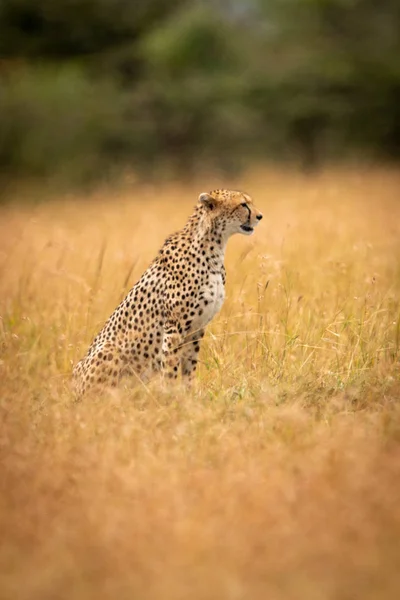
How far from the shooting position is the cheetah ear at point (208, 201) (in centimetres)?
415

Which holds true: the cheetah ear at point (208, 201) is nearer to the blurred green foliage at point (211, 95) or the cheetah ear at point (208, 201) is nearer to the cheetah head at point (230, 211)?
the cheetah head at point (230, 211)

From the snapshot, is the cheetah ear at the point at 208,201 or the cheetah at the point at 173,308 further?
the cheetah ear at the point at 208,201

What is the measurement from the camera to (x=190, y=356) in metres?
4.07

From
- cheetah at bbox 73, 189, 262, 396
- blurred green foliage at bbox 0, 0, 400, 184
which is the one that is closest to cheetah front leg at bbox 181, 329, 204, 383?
cheetah at bbox 73, 189, 262, 396

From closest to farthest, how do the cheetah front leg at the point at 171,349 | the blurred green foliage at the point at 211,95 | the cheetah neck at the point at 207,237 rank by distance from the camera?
the cheetah front leg at the point at 171,349 < the cheetah neck at the point at 207,237 < the blurred green foliage at the point at 211,95

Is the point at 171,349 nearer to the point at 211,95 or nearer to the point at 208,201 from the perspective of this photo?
the point at 208,201

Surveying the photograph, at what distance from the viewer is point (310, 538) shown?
2.44 metres

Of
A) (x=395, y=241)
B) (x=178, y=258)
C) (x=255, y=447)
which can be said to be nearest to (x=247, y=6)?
(x=395, y=241)

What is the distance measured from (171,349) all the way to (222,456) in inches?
41.1

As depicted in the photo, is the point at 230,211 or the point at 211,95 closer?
the point at 230,211

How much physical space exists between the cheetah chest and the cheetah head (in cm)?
26

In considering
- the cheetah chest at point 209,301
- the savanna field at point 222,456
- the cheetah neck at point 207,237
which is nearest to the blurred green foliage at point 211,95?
the savanna field at point 222,456

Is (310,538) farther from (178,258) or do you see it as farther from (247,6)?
(247,6)

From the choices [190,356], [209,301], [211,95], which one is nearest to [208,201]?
[209,301]
